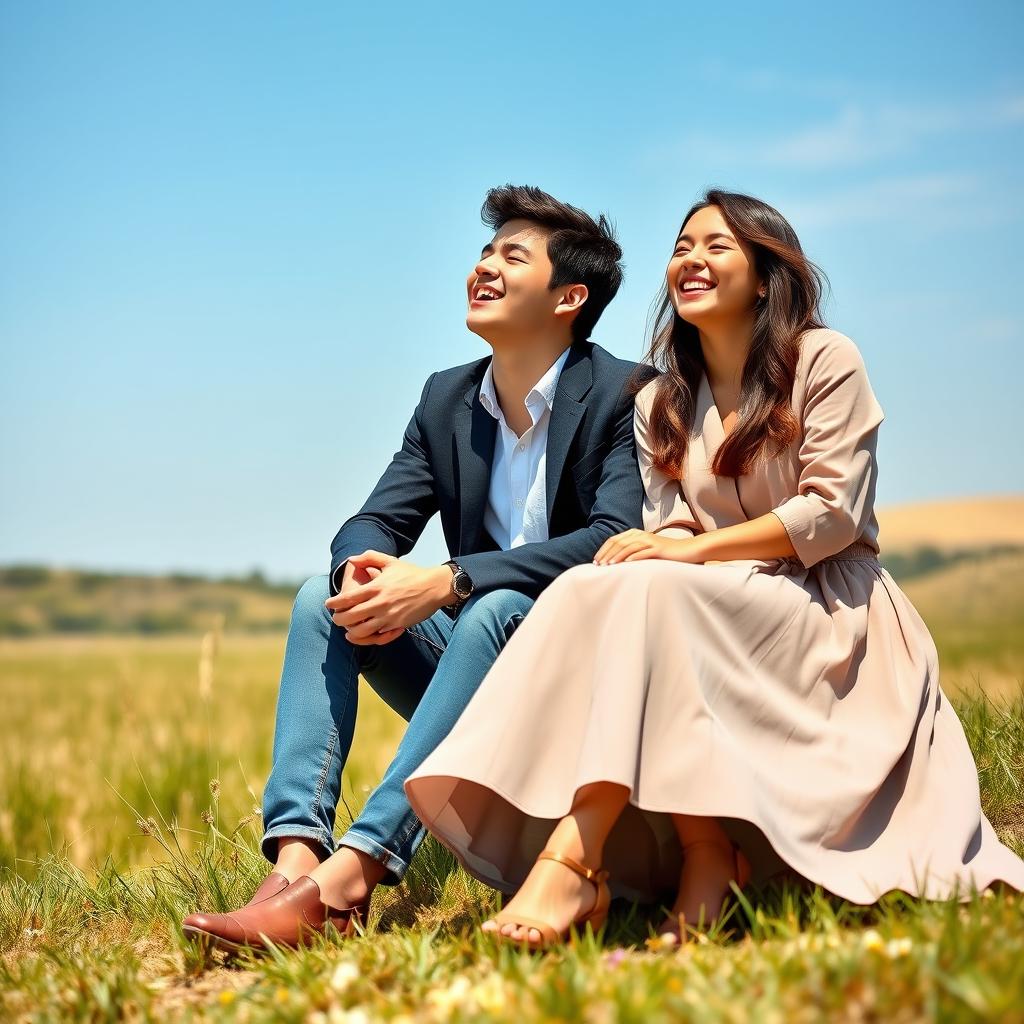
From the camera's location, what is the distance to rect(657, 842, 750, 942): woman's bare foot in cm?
274

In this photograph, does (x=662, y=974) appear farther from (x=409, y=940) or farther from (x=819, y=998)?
(x=409, y=940)

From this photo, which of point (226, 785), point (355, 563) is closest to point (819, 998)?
point (355, 563)

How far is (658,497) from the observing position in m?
3.56

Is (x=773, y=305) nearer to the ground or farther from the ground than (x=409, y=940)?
farther from the ground

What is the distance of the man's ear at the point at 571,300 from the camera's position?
159 inches

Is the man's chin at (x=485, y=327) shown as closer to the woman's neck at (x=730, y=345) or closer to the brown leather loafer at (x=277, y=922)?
the woman's neck at (x=730, y=345)

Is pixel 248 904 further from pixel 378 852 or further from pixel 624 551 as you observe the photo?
pixel 624 551

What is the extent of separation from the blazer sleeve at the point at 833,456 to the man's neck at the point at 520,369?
947 millimetres

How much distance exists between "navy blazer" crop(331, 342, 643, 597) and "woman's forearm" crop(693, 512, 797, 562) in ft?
1.38

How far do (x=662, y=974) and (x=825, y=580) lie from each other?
143 cm

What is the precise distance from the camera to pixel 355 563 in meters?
3.49

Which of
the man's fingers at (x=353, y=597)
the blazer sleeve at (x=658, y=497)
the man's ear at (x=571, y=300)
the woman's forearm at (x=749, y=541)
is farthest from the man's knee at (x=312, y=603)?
the man's ear at (x=571, y=300)

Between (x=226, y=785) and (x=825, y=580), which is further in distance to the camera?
(x=226, y=785)

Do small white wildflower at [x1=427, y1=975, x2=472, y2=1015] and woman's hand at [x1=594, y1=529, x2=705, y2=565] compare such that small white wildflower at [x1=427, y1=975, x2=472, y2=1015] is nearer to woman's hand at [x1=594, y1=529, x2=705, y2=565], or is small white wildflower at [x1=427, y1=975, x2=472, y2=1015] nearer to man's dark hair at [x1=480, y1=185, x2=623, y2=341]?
woman's hand at [x1=594, y1=529, x2=705, y2=565]
